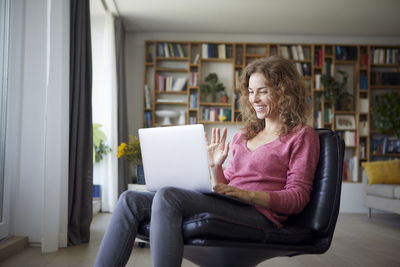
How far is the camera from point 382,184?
4.83 m

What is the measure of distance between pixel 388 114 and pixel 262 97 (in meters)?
4.47

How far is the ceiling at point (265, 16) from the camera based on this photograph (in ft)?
16.1

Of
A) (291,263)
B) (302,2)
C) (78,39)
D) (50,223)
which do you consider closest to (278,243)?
(291,263)

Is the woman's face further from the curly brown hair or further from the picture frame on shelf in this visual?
the picture frame on shelf

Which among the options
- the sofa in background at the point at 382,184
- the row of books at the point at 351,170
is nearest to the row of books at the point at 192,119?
the row of books at the point at 351,170

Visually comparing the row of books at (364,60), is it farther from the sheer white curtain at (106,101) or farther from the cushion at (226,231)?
the cushion at (226,231)

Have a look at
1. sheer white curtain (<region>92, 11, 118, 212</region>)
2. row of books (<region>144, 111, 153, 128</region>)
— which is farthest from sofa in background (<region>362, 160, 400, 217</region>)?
sheer white curtain (<region>92, 11, 118, 212</region>)

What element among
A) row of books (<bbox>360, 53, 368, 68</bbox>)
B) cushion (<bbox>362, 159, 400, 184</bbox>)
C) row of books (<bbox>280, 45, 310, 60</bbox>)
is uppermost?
row of books (<bbox>280, 45, 310, 60</bbox>)

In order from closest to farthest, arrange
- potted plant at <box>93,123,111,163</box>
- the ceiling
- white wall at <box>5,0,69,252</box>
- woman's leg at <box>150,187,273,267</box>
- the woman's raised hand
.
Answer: woman's leg at <box>150,187,273,267</box> < the woman's raised hand < white wall at <box>5,0,69,252</box> < potted plant at <box>93,123,111,163</box> < the ceiling

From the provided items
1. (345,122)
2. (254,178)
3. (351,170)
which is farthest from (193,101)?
(254,178)

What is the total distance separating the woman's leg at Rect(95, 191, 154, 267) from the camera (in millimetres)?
1251

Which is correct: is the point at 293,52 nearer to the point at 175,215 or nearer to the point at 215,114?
the point at 215,114

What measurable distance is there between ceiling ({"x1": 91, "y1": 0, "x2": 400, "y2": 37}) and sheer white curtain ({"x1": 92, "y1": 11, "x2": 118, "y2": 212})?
0.40 meters

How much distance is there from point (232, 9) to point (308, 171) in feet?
13.4
